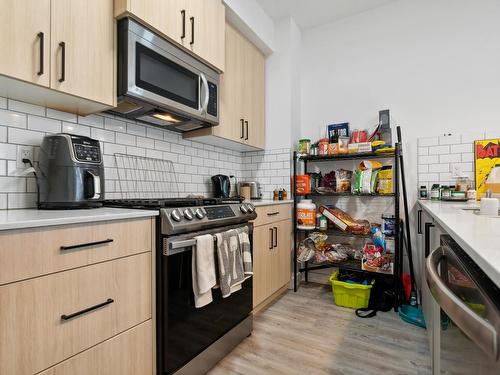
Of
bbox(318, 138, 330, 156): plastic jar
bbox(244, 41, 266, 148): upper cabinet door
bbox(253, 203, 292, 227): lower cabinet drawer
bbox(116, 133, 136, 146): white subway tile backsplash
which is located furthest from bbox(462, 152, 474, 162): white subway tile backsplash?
bbox(116, 133, 136, 146): white subway tile backsplash

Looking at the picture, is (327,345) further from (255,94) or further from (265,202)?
(255,94)

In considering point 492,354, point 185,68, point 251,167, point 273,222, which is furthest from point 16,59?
point 251,167

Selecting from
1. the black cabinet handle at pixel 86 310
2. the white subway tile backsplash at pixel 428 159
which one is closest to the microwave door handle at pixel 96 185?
the black cabinet handle at pixel 86 310

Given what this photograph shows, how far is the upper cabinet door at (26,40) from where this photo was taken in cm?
108

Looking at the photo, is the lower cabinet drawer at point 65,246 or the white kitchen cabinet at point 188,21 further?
the white kitchen cabinet at point 188,21

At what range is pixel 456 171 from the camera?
2.42 m

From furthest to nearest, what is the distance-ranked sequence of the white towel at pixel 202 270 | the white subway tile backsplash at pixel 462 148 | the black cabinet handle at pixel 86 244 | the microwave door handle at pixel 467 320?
the white subway tile backsplash at pixel 462 148, the white towel at pixel 202 270, the black cabinet handle at pixel 86 244, the microwave door handle at pixel 467 320

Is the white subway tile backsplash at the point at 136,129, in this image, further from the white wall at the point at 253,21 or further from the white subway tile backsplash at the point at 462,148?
the white subway tile backsplash at the point at 462,148

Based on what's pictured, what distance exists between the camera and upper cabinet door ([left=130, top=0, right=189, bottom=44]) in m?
1.50

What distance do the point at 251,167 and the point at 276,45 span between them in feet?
4.36

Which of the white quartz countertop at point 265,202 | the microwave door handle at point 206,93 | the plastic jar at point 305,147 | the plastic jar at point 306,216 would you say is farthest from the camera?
the plastic jar at point 305,147

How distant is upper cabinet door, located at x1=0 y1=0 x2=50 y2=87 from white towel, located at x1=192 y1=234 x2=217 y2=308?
1.00 metres

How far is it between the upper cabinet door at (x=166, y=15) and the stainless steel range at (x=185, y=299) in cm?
102

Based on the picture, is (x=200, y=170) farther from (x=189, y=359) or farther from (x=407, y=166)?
(x=407, y=166)
